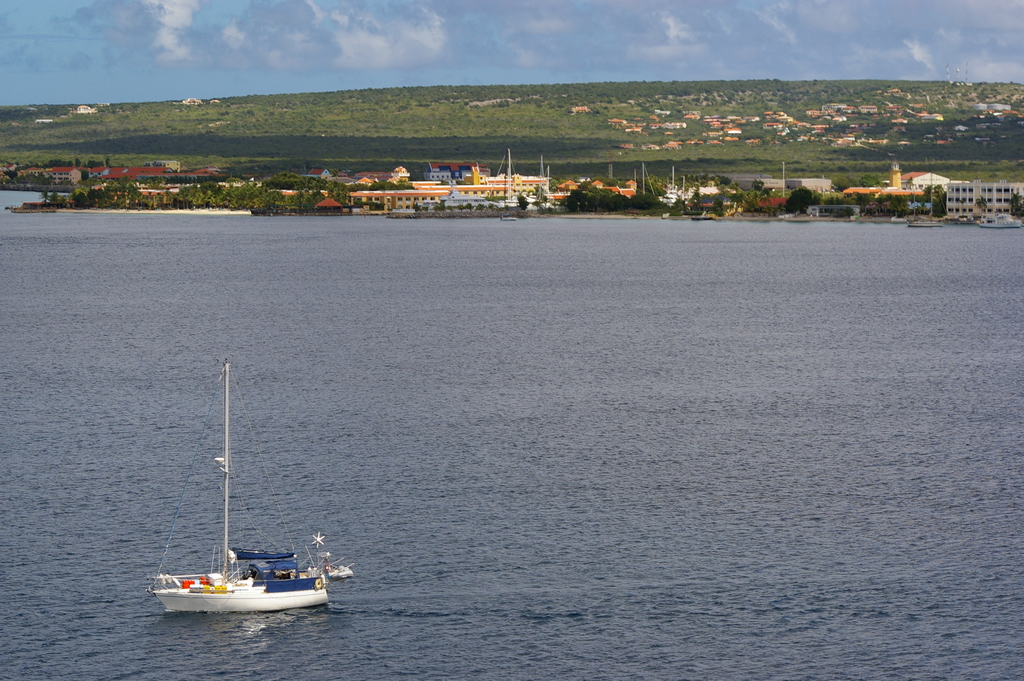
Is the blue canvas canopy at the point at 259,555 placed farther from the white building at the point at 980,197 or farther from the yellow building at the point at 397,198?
the yellow building at the point at 397,198

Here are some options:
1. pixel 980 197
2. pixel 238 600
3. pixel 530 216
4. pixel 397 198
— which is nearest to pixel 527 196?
pixel 530 216

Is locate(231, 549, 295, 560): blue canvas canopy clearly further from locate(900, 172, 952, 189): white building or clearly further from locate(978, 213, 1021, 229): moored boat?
locate(900, 172, 952, 189): white building

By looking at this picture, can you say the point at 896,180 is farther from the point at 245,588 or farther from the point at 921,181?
the point at 245,588

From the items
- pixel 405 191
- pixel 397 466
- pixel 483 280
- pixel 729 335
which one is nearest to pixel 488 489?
pixel 397 466

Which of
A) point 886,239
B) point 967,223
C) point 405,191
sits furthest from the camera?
point 405,191

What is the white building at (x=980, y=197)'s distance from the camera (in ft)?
506

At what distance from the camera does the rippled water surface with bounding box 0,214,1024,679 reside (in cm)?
2431

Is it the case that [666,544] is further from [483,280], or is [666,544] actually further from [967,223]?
[967,223]

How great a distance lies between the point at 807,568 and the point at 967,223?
138 metres

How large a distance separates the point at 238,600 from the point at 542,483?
33.4ft

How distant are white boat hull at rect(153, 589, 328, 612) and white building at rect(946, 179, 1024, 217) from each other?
468 feet

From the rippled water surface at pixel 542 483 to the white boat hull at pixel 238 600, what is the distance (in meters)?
0.25

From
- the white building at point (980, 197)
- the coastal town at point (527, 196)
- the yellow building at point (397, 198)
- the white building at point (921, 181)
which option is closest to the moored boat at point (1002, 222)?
the white building at point (980, 197)

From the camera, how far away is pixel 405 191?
620 feet
